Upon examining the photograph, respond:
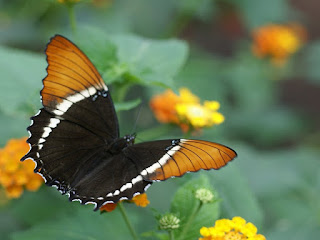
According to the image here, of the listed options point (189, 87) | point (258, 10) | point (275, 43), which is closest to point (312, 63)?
point (275, 43)

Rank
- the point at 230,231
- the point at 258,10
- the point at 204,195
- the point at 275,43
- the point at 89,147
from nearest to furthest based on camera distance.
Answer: the point at 230,231, the point at 204,195, the point at 89,147, the point at 258,10, the point at 275,43

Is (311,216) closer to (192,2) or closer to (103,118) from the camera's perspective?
(103,118)

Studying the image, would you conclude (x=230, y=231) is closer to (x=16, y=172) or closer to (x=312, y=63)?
(x=16, y=172)

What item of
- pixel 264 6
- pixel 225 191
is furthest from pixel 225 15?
pixel 225 191

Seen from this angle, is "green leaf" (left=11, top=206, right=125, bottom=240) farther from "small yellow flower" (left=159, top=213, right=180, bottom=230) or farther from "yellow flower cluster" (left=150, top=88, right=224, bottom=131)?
"yellow flower cluster" (left=150, top=88, right=224, bottom=131)

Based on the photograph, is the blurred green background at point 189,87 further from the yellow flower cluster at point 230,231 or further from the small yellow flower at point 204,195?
the yellow flower cluster at point 230,231

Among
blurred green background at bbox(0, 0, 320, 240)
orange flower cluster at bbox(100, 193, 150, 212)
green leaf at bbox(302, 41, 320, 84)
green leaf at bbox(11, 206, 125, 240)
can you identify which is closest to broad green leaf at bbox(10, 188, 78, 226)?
blurred green background at bbox(0, 0, 320, 240)

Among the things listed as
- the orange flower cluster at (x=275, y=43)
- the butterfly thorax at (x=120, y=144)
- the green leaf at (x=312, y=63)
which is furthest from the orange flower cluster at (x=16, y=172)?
the green leaf at (x=312, y=63)
